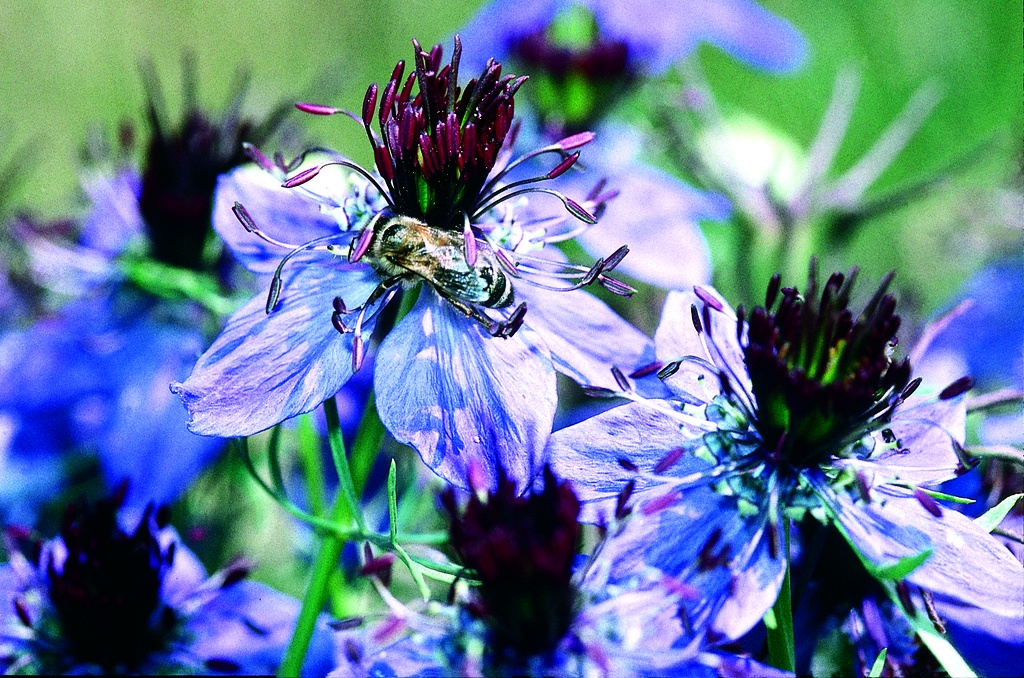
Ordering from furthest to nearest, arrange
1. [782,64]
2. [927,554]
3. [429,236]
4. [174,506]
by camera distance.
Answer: [782,64] < [174,506] < [429,236] < [927,554]

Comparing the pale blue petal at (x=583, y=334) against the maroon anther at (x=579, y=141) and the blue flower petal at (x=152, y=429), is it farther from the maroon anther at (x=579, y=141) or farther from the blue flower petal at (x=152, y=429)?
the blue flower petal at (x=152, y=429)

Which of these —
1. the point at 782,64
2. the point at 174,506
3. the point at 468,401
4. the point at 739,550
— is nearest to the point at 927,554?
the point at 739,550

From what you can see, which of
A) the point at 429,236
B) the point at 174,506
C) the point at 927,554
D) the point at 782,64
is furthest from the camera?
the point at 782,64

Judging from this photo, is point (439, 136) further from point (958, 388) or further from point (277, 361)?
point (958, 388)

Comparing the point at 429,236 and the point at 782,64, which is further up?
the point at 782,64

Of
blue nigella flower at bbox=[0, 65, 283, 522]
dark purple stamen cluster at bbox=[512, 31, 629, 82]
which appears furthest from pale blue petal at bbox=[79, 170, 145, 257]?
dark purple stamen cluster at bbox=[512, 31, 629, 82]

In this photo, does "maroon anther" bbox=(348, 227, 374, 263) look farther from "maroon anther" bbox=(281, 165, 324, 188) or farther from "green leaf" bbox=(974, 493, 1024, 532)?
"green leaf" bbox=(974, 493, 1024, 532)

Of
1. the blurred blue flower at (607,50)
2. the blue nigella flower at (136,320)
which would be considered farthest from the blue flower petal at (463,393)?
the blurred blue flower at (607,50)

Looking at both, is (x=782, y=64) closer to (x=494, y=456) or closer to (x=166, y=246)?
(x=166, y=246)
